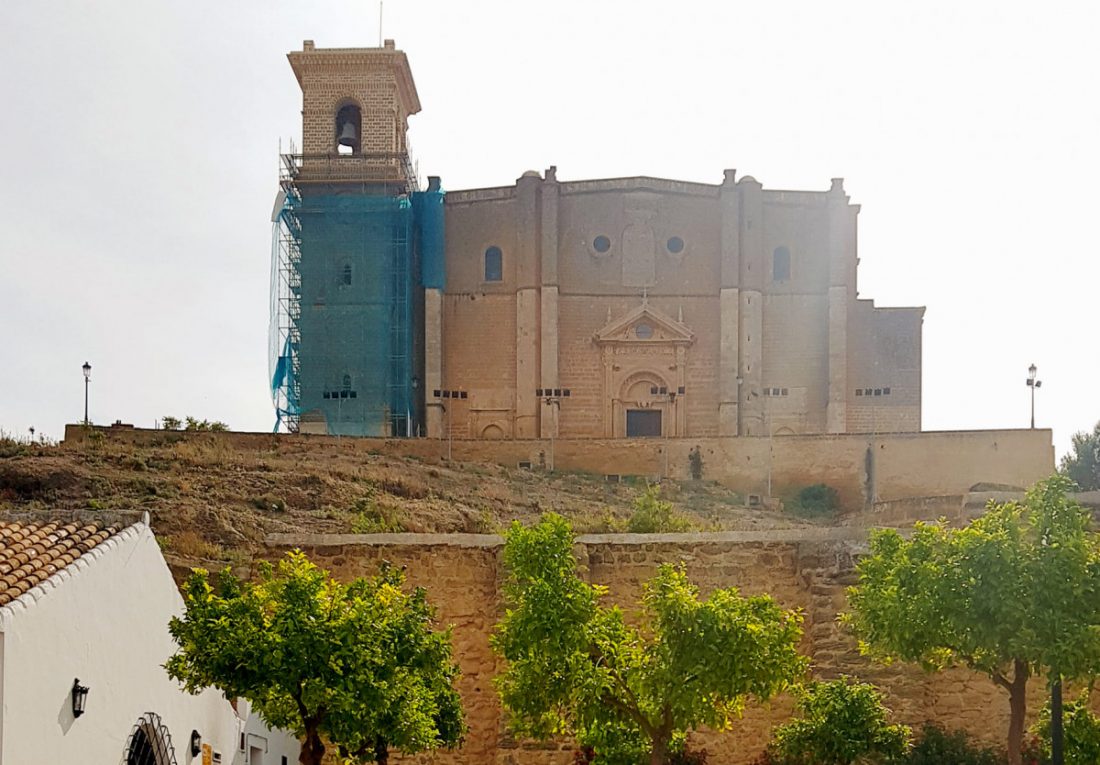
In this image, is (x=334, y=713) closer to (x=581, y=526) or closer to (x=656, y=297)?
(x=581, y=526)

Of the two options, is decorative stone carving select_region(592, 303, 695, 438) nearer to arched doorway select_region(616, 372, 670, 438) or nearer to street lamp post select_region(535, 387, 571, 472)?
arched doorway select_region(616, 372, 670, 438)

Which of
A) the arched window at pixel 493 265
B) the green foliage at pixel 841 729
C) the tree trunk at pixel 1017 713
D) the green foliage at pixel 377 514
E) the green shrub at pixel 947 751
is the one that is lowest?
the green shrub at pixel 947 751

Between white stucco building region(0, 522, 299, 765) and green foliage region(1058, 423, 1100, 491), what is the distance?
29294 millimetres

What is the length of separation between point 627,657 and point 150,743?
11.8 feet

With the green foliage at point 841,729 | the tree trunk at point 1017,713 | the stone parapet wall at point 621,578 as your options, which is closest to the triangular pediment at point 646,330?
the stone parapet wall at point 621,578

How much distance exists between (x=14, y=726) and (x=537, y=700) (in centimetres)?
357

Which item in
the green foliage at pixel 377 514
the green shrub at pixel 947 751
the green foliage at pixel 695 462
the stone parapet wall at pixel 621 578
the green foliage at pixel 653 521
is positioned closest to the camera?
the green shrub at pixel 947 751

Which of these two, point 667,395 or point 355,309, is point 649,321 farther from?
point 355,309

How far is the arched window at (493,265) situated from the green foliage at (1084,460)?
56.6 ft

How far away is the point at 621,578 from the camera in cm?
1123

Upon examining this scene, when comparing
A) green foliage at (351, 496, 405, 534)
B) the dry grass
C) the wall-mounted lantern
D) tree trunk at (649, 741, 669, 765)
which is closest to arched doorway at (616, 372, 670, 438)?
the dry grass

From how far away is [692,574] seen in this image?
11156mm

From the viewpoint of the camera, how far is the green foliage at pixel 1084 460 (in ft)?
109

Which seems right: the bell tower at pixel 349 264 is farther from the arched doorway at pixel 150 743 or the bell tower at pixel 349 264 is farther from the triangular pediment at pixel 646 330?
the arched doorway at pixel 150 743
